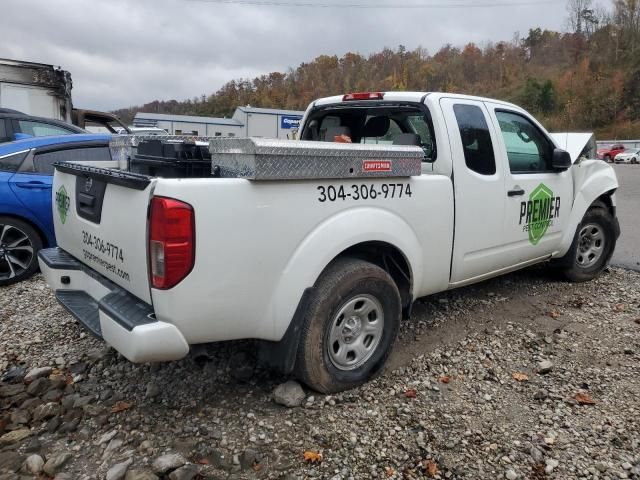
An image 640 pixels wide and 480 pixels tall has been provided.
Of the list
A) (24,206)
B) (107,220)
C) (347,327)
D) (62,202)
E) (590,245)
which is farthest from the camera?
(590,245)

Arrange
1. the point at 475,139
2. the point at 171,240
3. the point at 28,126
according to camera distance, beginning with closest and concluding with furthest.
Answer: the point at 171,240, the point at 475,139, the point at 28,126

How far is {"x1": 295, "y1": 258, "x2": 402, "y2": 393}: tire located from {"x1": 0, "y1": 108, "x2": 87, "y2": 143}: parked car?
6.59m

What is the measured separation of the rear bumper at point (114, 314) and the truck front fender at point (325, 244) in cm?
55

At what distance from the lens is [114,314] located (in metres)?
2.46

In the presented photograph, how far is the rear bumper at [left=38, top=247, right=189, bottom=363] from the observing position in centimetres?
231

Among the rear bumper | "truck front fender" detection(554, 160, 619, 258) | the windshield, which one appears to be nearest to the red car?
"truck front fender" detection(554, 160, 619, 258)

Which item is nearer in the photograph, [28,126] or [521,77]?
[28,126]

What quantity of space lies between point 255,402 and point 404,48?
337 ft

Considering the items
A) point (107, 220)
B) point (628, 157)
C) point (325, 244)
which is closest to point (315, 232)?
point (325, 244)

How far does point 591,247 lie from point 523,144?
179 cm

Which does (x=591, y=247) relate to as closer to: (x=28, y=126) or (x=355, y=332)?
(x=355, y=332)

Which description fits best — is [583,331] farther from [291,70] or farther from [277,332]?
[291,70]

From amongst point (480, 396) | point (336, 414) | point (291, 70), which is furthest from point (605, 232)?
point (291, 70)

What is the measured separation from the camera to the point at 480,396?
3.10 meters
